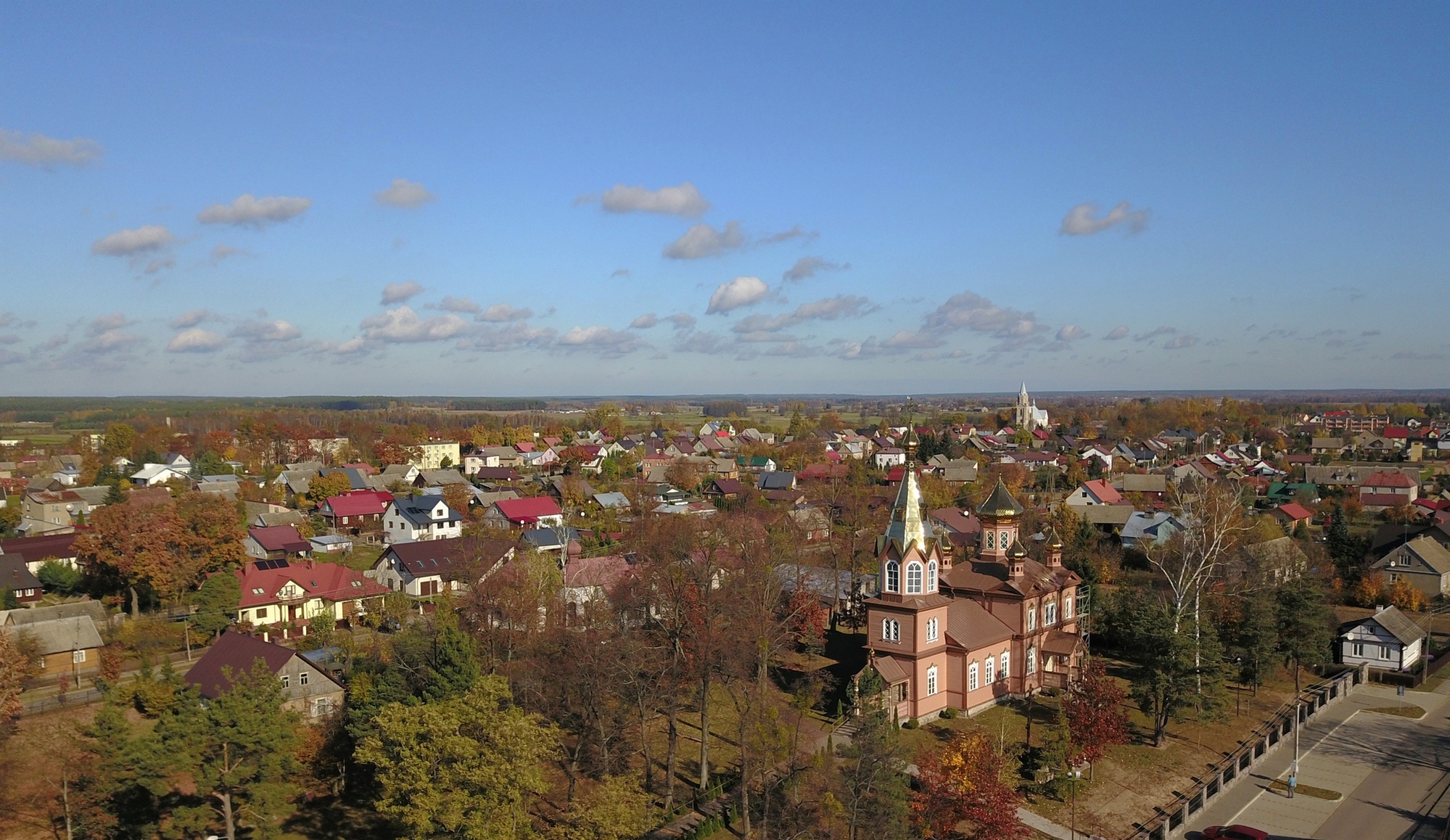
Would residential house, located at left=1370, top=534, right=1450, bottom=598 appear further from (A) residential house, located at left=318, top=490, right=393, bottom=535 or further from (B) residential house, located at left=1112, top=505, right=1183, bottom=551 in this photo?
(A) residential house, located at left=318, top=490, right=393, bottom=535

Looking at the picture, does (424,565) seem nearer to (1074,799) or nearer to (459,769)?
(459,769)

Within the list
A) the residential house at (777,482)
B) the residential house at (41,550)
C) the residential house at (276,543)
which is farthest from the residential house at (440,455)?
the residential house at (41,550)

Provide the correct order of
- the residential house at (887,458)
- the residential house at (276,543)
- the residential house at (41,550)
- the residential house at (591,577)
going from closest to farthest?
the residential house at (591,577)
the residential house at (41,550)
the residential house at (276,543)
the residential house at (887,458)

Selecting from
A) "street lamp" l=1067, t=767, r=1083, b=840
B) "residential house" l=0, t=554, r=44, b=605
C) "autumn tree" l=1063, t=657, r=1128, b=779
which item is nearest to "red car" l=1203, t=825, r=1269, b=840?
"street lamp" l=1067, t=767, r=1083, b=840

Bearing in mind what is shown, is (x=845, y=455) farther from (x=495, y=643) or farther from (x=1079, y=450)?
(x=495, y=643)

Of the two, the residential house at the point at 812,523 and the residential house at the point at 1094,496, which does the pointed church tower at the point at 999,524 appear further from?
the residential house at the point at 1094,496

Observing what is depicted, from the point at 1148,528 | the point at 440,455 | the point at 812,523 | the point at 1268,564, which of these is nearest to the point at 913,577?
the point at 1268,564

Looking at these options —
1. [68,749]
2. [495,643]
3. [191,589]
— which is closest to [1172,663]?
[495,643]
